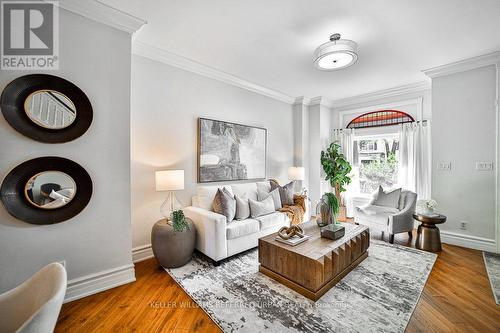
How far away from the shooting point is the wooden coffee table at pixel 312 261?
1.97m

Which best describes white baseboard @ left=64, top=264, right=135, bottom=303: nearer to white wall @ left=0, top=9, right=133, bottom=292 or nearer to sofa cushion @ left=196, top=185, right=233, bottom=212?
white wall @ left=0, top=9, right=133, bottom=292

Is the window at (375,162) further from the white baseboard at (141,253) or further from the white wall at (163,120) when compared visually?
the white baseboard at (141,253)

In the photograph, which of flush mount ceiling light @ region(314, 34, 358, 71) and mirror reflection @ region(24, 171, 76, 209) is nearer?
mirror reflection @ region(24, 171, 76, 209)

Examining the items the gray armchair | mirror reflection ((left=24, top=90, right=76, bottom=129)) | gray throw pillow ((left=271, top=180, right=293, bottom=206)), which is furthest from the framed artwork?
the gray armchair

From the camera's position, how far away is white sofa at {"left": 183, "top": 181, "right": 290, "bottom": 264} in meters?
2.57

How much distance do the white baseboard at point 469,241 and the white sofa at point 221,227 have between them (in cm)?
256

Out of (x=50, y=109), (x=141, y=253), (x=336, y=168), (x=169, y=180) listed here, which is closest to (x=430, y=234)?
(x=336, y=168)

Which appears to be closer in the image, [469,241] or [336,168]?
[469,241]

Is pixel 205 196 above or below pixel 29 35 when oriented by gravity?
below

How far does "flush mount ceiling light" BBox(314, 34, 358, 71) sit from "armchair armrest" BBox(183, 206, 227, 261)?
2.34 m

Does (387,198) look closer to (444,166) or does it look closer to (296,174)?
(444,166)

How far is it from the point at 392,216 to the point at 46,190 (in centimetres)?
433

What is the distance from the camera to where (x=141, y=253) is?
9.22ft

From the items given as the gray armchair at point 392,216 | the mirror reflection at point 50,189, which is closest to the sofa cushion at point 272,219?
the gray armchair at point 392,216
